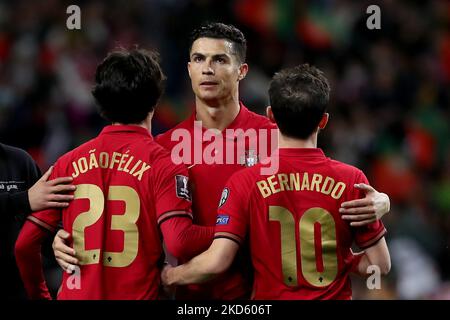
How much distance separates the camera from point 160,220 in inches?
141

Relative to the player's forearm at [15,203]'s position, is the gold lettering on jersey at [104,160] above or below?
above

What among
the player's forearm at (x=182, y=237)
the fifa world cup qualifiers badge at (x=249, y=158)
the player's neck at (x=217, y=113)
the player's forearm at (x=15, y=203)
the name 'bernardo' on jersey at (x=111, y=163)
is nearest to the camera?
the player's forearm at (x=182, y=237)

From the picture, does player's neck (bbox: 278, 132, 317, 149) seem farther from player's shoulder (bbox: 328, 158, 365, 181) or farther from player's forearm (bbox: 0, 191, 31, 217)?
player's forearm (bbox: 0, 191, 31, 217)

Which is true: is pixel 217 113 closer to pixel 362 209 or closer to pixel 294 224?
pixel 294 224

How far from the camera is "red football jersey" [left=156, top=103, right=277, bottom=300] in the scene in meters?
3.99

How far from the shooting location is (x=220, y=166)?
4.22m

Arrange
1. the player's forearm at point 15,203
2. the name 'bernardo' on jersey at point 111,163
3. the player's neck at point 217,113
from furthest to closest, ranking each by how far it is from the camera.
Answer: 1. the player's neck at point 217,113
2. the player's forearm at point 15,203
3. the name 'bernardo' on jersey at point 111,163

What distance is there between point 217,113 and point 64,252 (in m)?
1.10

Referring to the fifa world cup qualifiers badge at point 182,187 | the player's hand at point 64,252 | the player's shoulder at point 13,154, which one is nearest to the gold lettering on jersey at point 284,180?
the fifa world cup qualifiers badge at point 182,187

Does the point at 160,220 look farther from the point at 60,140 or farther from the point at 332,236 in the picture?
the point at 60,140

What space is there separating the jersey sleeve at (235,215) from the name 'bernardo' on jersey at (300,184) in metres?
0.08

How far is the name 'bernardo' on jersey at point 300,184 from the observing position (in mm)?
3594

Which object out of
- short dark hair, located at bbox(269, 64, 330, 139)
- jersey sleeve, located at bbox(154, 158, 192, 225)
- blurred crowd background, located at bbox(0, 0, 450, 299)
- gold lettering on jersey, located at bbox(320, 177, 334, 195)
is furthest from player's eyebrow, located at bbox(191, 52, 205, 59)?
blurred crowd background, located at bbox(0, 0, 450, 299)

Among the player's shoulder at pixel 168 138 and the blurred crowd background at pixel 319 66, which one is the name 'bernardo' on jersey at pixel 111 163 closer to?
the player's shoulder at pixel 168 138
